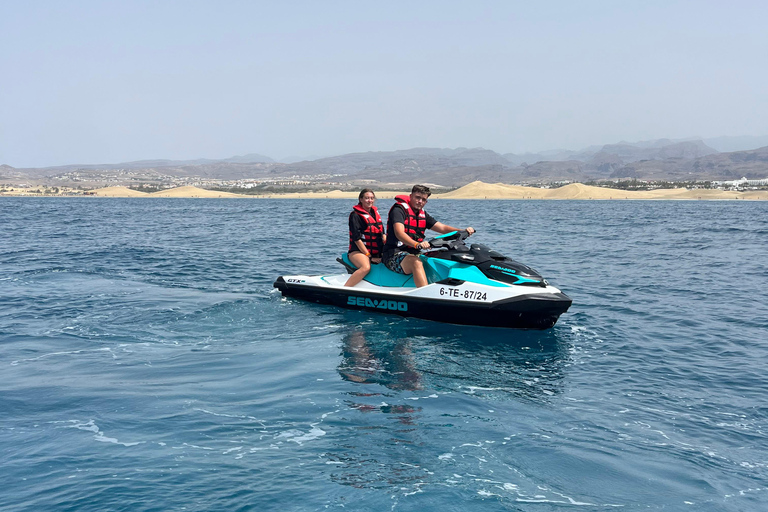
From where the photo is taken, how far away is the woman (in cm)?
1098

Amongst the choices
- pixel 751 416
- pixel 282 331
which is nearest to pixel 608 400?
pixel 751 416

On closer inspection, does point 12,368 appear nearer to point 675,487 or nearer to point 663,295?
point 675,487

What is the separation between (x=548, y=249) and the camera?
850 inches

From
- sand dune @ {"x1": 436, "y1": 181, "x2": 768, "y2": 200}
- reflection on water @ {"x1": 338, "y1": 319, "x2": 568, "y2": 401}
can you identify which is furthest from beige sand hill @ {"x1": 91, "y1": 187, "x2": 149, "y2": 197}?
reflection on water @ {"x1": 338, "y1": 319, "x2": 568, "y2": 401}

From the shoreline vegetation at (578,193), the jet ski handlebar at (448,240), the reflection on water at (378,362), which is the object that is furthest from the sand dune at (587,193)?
the reflection on water at (378,362)

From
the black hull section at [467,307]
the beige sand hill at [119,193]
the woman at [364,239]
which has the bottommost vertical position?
the black hull section at [467,307]

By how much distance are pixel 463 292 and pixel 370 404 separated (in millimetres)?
3763

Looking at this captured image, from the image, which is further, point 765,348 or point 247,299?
point 247,299

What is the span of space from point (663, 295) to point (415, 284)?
18.6ft

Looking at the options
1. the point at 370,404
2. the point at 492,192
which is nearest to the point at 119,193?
the point at 492,192

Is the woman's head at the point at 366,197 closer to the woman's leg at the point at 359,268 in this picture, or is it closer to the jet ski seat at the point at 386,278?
the woman's leg at the point at 359,268

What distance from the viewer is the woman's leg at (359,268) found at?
11.1 m

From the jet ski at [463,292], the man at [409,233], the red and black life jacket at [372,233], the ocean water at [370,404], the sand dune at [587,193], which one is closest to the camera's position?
the ocean water at [370,404]

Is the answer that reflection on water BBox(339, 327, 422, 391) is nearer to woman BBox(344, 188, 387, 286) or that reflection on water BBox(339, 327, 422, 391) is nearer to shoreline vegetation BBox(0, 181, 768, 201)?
woman BBox(344, 188, 387, 286)
